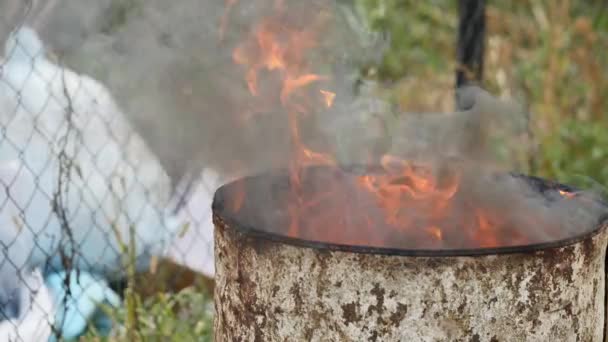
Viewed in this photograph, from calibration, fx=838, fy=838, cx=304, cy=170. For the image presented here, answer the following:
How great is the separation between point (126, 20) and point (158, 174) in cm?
86

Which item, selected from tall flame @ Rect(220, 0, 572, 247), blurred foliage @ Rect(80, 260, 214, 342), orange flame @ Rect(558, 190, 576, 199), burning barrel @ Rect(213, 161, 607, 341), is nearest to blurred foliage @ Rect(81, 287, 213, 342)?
blurred foliage @ Rect(80, 260, 214, 342)

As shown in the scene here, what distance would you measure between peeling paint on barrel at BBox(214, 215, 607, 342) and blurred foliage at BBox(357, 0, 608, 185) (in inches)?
128

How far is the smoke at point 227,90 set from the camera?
3.31m

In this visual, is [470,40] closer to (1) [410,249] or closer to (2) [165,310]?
(2) [165,310]

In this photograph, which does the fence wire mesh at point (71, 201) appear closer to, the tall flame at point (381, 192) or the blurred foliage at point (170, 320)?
the blurred foliage at point (170, 320)

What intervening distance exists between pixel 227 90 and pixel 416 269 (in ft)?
7.04

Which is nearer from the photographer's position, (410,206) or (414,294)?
(414,294)

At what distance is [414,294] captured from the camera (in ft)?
6.30

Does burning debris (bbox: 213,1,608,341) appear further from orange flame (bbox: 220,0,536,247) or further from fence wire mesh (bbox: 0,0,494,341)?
fence wire mesh (bbox: 0,0,494,341)

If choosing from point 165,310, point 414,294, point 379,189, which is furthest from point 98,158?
point 414,294

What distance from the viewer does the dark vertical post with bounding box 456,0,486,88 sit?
15.8 feet

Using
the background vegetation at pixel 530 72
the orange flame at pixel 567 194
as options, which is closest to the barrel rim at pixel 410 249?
the orange flame at pixel 567 194

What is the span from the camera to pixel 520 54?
6.80 metres

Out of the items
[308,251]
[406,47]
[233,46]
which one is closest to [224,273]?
[308,251]
